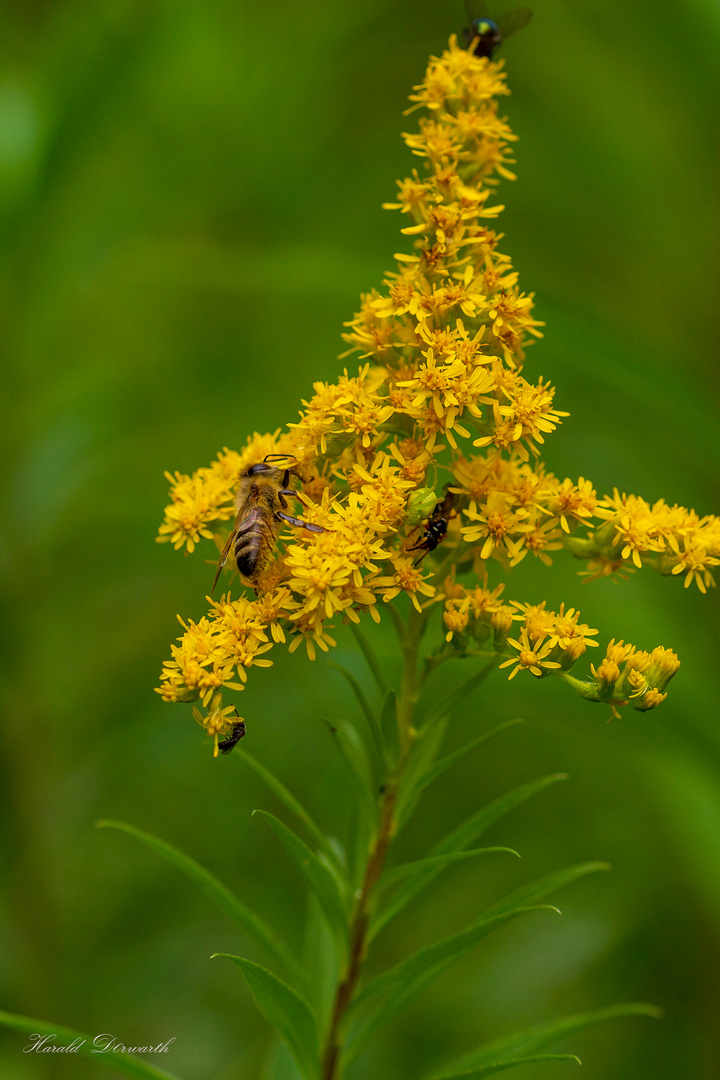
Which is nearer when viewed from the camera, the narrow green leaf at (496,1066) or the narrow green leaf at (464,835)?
the narrow green leaf at (496,1066)

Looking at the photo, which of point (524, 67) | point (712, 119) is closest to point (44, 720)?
point (712, 119)

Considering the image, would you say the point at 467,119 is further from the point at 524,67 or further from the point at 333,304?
the point at 524,67

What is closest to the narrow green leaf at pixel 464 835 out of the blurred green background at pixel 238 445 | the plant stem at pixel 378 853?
the plant stem at pixel 378 853

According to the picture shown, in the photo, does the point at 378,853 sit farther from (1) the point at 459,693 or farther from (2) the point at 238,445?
(2) the point at 238,445

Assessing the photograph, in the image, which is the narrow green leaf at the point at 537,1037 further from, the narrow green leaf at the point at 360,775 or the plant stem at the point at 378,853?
the narrow green leaf at the point at 360,775

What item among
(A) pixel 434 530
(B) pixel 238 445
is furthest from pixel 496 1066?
(B) pixel 238 445
